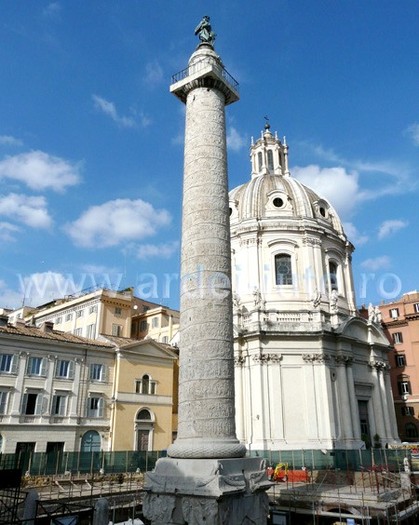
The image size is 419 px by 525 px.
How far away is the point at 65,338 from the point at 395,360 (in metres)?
Result: 32.4

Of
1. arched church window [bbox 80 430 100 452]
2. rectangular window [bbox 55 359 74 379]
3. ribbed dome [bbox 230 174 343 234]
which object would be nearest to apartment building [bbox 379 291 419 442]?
ribbed dome [bbox 230 174 343 234]

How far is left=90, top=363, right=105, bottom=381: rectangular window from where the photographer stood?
32.7 meters

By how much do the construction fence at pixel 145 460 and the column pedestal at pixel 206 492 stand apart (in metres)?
14.7

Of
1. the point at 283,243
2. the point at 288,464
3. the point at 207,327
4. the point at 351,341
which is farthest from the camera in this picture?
the point at 283,243

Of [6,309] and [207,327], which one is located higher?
[6,309]

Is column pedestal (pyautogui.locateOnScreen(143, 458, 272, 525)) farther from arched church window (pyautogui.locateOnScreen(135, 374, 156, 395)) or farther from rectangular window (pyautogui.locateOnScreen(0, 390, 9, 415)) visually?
arched church window (pyautogui.locateOnScreen(135, 374, 156, 395))

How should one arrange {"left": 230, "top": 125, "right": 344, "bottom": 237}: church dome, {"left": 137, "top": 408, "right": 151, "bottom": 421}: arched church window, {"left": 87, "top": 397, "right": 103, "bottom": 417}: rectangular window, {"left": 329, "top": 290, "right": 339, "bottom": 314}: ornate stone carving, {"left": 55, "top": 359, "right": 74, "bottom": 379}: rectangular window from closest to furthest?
1. {"left": 55, "top": 359, "right": 74, "bottom": 379}: rectangular window
2. {"left": 87, "top": 397, "right": 103, "bottom": 417}: rectangular window
3. {"left": 137, "top": 408, "right": 151, "bottom": 421}: arched church window
4. {"left": 329, "top": 290, "right": 339, "bottom": 314}: ornate stone carving
5. {"left": 230, "top": 125, "right": 344, "bottom": 237}: church dome

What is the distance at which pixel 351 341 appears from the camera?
3584cm

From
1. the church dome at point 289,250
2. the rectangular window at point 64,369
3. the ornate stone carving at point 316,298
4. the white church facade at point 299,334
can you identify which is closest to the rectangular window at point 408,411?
the white church facade at point 299,334

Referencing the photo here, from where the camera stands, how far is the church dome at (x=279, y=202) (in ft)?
130

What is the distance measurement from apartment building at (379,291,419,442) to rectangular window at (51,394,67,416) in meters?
30.2

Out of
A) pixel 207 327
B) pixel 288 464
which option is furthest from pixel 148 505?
pixel 288 464

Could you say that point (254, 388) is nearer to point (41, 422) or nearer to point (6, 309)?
point (41, 422)

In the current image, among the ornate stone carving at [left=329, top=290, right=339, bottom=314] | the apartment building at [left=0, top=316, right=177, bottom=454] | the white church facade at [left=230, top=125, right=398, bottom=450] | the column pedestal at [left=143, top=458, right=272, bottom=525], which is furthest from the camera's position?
the ornate stone carving at [left=329, top=290, right=339, bottom=314]
